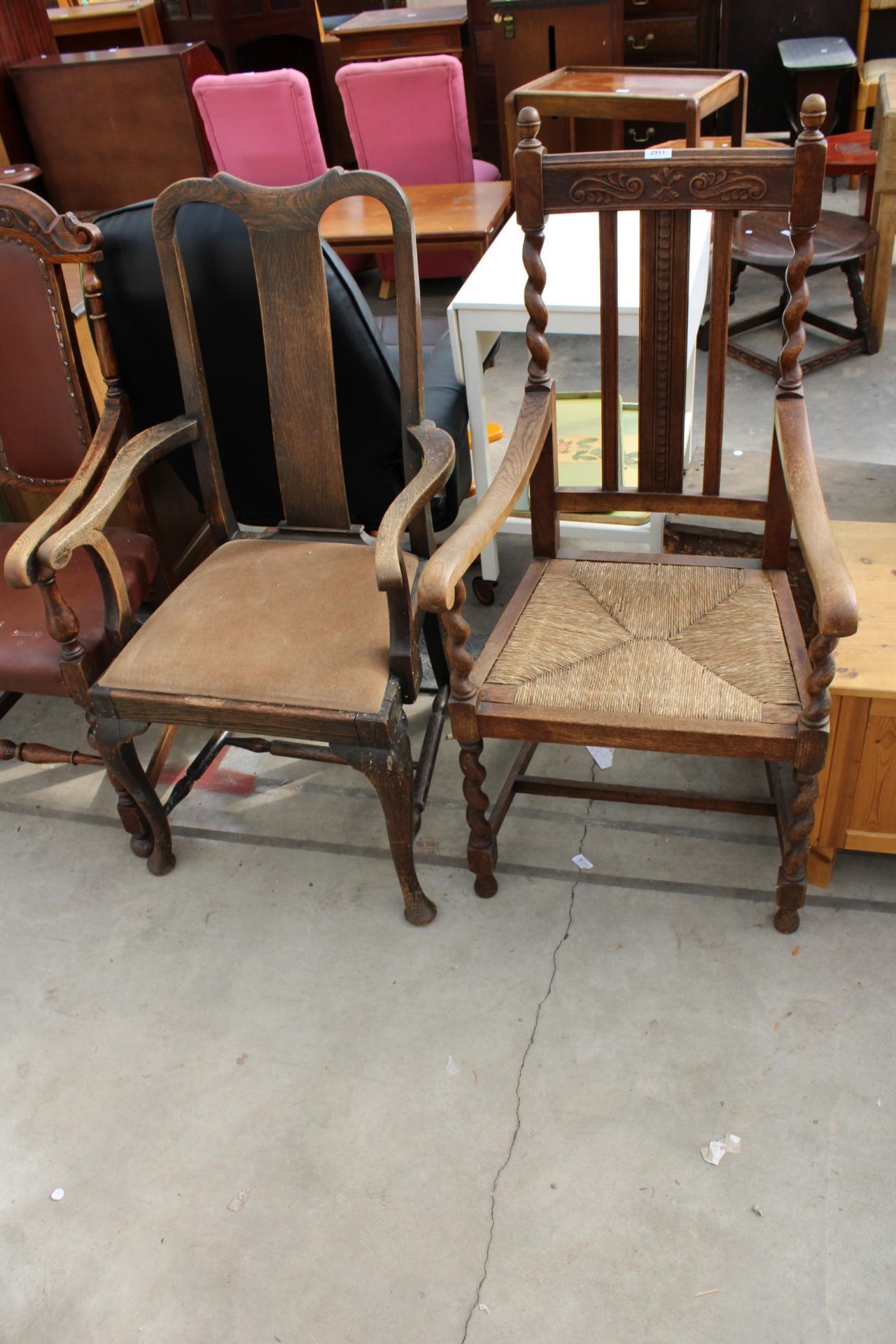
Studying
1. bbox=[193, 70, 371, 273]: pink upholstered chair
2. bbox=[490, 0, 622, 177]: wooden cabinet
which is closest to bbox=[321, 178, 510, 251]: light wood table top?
bbox=[193, 70, 371, 273]: pink upholstered chair

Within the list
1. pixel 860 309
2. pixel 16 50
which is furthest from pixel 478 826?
pixel 16 50

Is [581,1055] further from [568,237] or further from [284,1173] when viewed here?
[568,237]

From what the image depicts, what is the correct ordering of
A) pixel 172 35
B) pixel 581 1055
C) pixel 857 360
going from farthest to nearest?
1. pixel 172 35
2. pixel 857 360
3. pixel 581 1055

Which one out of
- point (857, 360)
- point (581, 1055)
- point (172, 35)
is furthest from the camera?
point (172, 35)

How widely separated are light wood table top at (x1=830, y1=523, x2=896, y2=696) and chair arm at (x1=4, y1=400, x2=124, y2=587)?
4.12ft

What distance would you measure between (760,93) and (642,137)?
73cm

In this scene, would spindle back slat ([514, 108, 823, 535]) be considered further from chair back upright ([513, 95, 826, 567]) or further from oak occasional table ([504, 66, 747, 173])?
oak occasional table ([504, 66, 747, 173])

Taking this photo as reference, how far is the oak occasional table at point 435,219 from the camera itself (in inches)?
105

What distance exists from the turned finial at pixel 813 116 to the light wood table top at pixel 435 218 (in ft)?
4.23

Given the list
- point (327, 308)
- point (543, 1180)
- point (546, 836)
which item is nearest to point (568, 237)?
point (327, 308)

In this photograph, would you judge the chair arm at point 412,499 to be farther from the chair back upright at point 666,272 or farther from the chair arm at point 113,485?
the chair arm at point 113,485

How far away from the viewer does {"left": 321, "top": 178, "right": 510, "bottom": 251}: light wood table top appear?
2668 mm

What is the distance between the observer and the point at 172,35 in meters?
6.09

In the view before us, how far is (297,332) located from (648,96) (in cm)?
157
